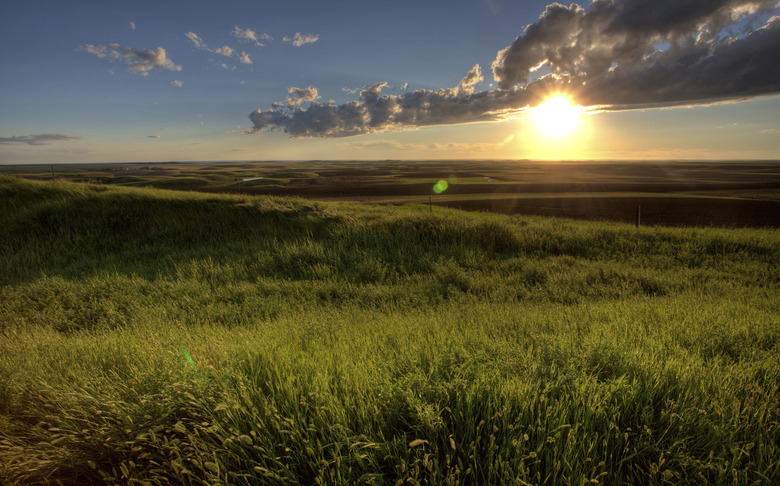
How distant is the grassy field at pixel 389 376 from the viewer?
80.7 inches

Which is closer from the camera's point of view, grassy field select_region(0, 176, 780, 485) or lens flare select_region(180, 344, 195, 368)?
grassy field select_region(0, 176, 780, 485)

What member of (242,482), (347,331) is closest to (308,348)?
(347,331)

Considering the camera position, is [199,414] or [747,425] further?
[199,414]

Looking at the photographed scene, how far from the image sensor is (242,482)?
2045 mm

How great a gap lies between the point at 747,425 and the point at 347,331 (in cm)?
375

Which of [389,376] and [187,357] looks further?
[187,357]

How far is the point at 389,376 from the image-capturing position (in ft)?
8.93

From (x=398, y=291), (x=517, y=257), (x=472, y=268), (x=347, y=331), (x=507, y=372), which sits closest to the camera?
(x=507, y=372)

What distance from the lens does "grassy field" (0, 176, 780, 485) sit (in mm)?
2049

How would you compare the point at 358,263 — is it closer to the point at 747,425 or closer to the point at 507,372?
the point at 507,372

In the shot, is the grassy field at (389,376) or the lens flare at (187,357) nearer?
the grassy field at (389,376)

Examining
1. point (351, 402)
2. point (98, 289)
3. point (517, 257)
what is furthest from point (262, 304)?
point (517, 257)

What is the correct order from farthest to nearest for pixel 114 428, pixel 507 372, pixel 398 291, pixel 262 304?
pixel 398 291, pixel 262 304, pixel 507 372, pixel 114 428

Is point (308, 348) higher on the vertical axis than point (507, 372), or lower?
lower
